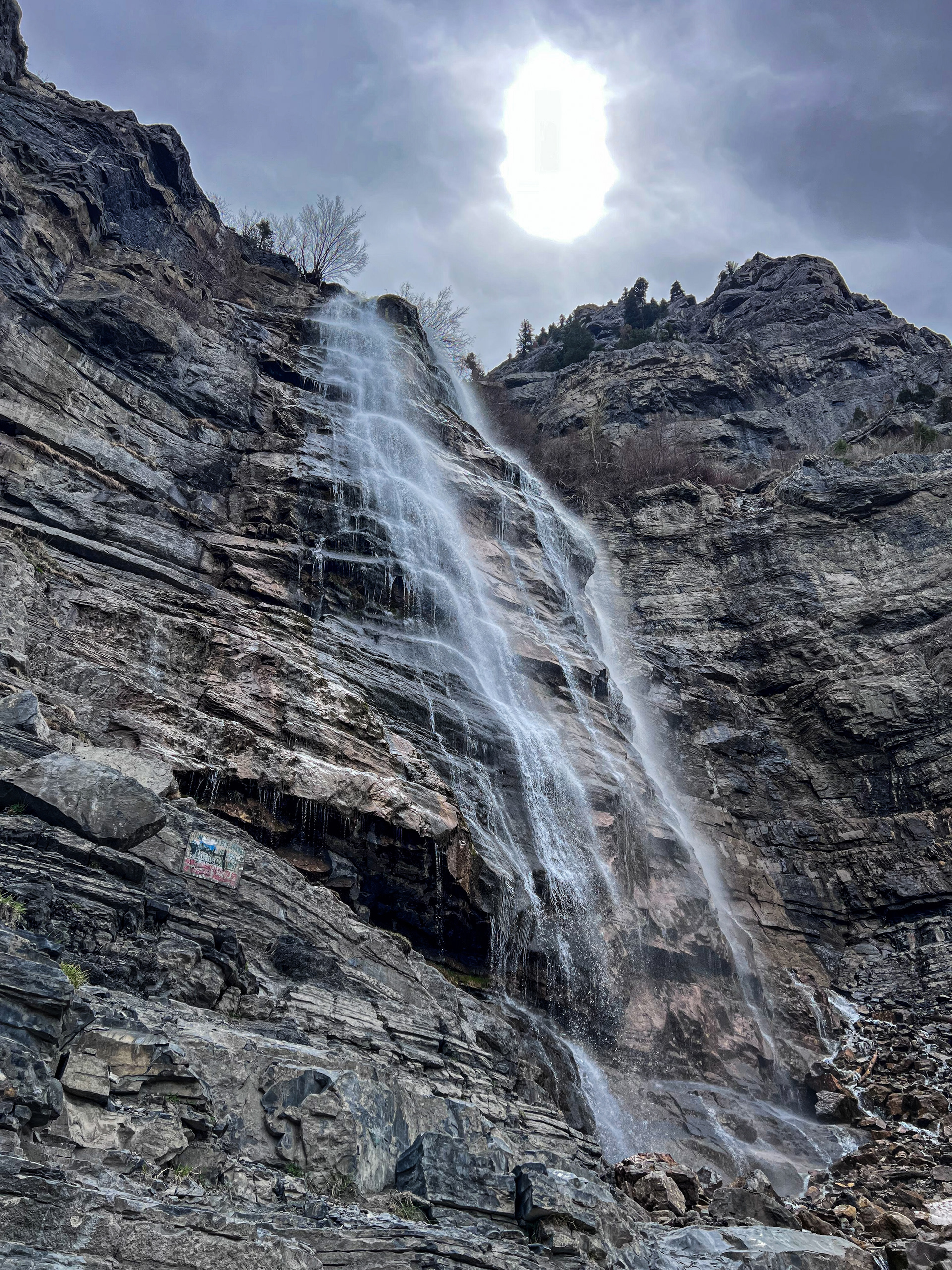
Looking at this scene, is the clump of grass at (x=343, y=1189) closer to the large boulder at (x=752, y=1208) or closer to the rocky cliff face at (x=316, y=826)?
the rocky cliff face at (x=316, y=826)

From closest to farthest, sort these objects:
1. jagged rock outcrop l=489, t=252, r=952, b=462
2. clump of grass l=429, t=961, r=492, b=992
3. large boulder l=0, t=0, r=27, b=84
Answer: clump of grass l=429, t=961, r=492, b=992 < large boulder l=0, t=0, r=27, b=84 < jagged rock outcrop l=489, t=252, r=952, b=462

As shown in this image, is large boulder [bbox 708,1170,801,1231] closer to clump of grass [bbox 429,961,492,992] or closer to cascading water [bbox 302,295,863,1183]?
cascading water [bbox 302,295,863,1183]

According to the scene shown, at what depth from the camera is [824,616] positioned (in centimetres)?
2570

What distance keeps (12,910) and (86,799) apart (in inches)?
59.6

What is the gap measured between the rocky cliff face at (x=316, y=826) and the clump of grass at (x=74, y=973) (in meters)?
0.10

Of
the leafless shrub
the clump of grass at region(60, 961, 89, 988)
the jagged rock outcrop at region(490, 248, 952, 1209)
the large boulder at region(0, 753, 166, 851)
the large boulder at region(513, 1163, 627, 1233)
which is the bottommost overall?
the large boulder at region(513, 1163, 627, 1233)

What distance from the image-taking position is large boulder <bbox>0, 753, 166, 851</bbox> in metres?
7.64

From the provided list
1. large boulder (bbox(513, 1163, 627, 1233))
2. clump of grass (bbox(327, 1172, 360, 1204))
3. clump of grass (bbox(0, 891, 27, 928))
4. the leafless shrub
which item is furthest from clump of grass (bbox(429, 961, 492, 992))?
the leafless shrub

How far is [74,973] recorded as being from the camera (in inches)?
250

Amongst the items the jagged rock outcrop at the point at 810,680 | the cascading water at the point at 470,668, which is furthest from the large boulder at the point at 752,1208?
the cascading water at the point at 470,668

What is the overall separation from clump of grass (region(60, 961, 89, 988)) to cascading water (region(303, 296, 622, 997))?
7.94 m

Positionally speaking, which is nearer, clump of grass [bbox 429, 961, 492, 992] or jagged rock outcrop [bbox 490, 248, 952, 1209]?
clump of grass [bbox 429, 961, 492, 992]

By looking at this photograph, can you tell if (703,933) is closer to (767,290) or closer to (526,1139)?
(526,1139)

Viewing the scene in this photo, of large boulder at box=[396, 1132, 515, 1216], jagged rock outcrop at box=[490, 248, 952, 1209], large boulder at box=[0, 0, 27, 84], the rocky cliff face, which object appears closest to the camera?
the rocky cliff face
